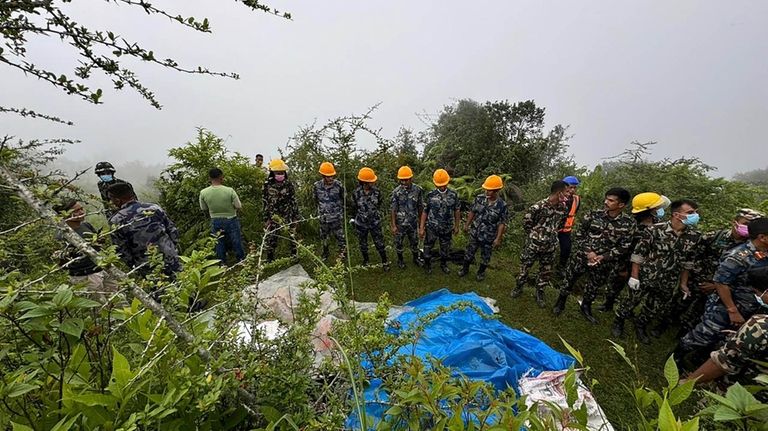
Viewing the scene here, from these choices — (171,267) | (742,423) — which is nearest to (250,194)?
(171,267)

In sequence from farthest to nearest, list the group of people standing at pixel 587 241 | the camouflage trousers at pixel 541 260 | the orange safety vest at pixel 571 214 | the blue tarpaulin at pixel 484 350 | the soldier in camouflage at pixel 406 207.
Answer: the soldier in camouflage at pixel 406 207
the orange safety vest at pixel 571 214
the camouflage trousers at pixel 541 260
the group of people standing at pixel 587 241
the blue tarpaulin at pixel 484 350

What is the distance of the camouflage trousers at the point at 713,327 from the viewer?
341 centimetres

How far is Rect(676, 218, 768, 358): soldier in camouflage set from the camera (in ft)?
10.5

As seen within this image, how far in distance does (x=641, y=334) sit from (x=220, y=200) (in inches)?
261

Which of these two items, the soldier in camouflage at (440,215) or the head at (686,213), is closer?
the head at (686,213)

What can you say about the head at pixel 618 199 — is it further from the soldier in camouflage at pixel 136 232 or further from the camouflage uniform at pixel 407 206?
the soldier in camouflage at pixel 136 232

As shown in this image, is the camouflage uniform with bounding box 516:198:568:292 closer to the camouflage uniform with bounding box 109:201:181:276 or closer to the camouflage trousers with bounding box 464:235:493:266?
the camouflage trousers with bounding box 464:235:493:266

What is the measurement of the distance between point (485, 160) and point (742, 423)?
1111 centimetres

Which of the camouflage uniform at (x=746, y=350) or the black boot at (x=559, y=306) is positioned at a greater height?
the camouflage uniform at (x=746, y=350)

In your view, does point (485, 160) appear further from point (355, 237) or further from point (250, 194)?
point (250, 194)

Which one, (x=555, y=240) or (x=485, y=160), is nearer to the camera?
(x=555, y=240)

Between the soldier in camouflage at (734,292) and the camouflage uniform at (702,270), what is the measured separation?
63 centimetres

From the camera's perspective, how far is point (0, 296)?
1.01 metres

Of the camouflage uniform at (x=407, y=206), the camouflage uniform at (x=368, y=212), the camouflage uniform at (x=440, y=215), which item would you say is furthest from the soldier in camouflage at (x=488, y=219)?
the camouflage uniform at (x=368, y=212)
